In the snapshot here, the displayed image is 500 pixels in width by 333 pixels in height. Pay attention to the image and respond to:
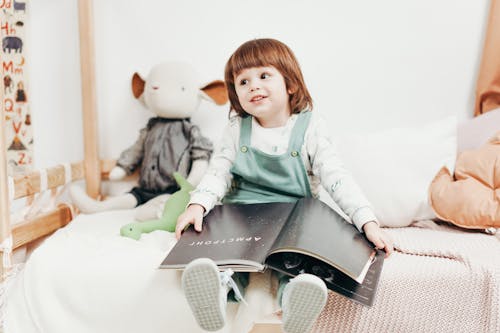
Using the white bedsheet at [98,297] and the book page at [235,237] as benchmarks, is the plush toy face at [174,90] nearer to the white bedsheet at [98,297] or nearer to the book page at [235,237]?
the book page at [235,237]

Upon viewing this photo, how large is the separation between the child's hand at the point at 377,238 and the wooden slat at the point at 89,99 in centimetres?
89

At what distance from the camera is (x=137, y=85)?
134cm

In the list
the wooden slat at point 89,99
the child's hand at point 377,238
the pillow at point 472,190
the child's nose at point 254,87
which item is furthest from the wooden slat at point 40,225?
the pillow at point 472,190

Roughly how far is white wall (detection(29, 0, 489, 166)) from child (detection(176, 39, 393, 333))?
1.06ft

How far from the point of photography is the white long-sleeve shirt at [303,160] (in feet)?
3.02

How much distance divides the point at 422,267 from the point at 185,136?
0.77m

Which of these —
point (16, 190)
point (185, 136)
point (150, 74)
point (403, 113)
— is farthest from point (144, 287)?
point (403, 113)

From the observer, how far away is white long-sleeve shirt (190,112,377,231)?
0.92 m

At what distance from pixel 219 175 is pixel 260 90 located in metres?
0.22

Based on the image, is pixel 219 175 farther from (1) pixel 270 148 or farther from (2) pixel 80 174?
(2) pixel 80 174

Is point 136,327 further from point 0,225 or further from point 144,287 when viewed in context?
point 0,225

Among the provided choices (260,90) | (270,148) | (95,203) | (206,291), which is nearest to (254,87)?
(260,90)

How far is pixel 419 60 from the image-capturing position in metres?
1.31

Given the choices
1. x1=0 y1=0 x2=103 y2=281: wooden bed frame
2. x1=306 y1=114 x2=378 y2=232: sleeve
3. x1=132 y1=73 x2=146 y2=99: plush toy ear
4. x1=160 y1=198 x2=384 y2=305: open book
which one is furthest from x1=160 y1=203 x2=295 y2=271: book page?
x1=132 y1=73 x2=146 y2=99: plush toy ear
